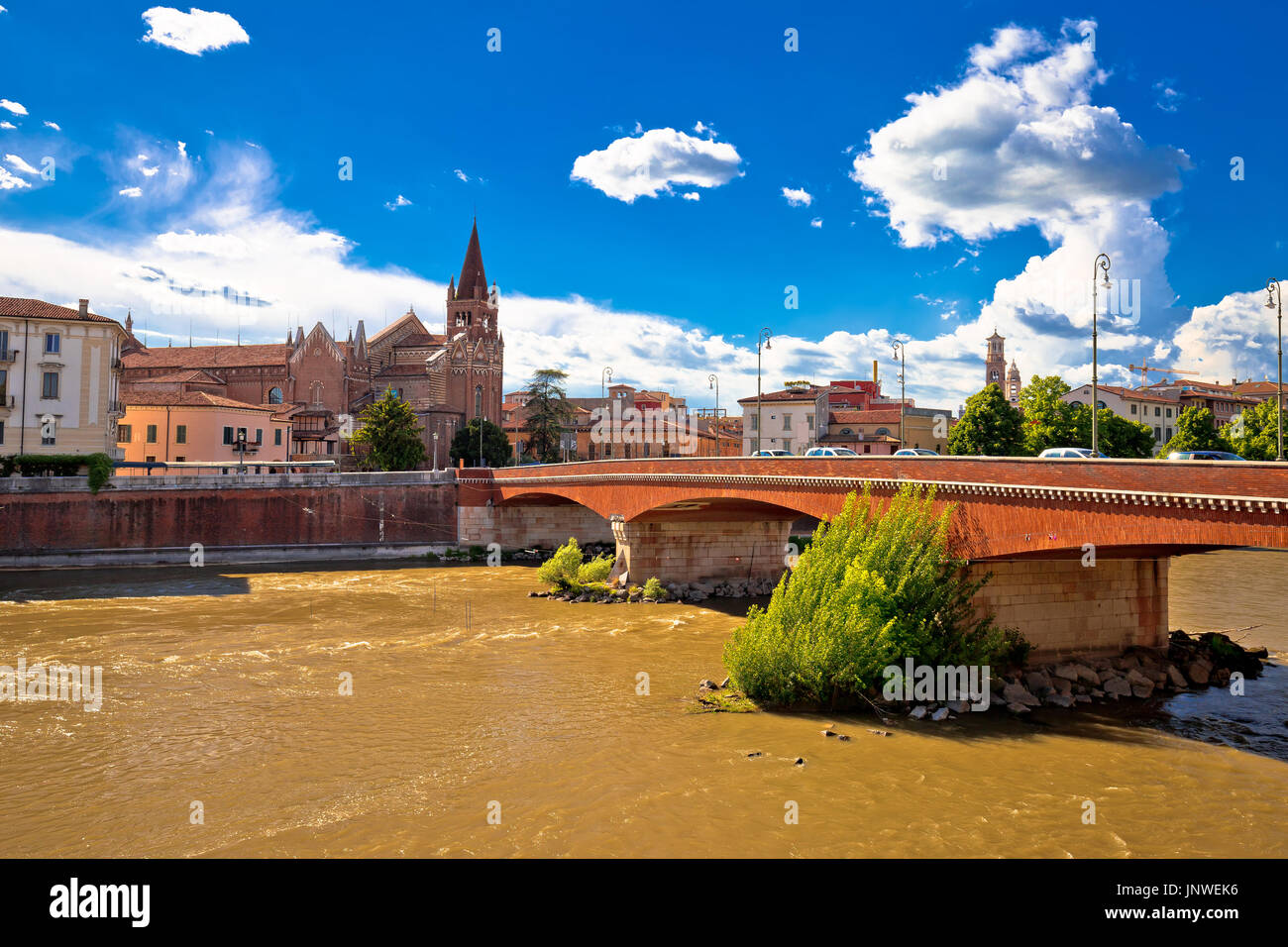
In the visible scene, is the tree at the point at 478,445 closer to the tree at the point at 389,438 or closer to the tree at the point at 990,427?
the tree at the point at 389,438

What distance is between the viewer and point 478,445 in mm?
84000

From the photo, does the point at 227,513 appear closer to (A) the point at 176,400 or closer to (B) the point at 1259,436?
(A) the point at 176,400

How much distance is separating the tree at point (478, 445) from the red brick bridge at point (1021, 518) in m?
46.4

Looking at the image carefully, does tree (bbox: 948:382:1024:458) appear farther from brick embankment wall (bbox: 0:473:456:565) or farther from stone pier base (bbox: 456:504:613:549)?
brick embankment wall (bbox: 0:473:456:565)

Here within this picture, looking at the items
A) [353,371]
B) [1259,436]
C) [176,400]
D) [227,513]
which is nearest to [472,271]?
[353,371]

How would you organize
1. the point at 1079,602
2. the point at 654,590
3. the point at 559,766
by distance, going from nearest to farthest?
the point at 559,766
the point at 1079,602
the point at 654,590

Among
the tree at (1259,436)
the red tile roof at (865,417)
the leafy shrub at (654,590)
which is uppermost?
the red tile roof at (865,417)

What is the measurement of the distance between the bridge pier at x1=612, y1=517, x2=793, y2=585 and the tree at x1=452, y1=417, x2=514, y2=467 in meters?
48.9

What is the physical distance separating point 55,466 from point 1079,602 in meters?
49.0

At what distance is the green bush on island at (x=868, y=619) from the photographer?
59.9ft

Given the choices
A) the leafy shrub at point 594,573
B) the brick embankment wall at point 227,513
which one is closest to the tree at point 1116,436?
the leafy shrub at point 594,573
